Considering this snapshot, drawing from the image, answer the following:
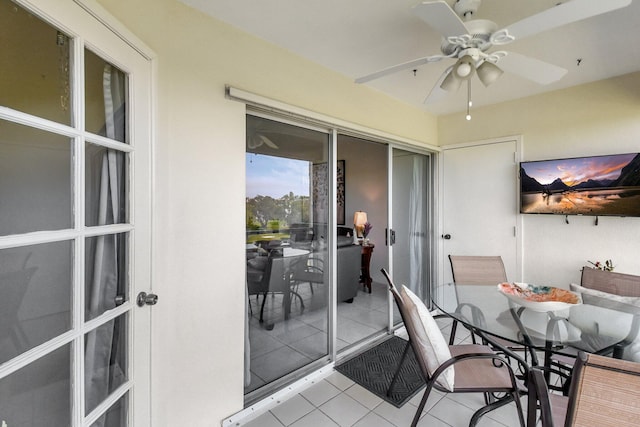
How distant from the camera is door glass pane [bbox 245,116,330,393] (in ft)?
6.48

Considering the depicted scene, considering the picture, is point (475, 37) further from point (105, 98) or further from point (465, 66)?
point (105, 98)

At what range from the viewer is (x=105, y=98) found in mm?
1155

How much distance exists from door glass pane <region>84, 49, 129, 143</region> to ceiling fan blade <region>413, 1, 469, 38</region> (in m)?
1.29

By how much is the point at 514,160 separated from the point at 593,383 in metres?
2.78

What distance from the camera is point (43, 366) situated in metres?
0.88

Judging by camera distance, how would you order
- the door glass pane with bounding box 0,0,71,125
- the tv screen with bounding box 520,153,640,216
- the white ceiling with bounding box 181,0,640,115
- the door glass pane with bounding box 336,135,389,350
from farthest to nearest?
1. the door glass pane with bounding box 336,135,389,350
2. the tv screen with bounding box 520,153,640,216
3. the white ceiling with bounding box 181,0,640,115
4. the door glass pane with bounding box 0,0,71,125

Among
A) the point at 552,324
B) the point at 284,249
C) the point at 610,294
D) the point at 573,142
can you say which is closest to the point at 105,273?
the point at 284,249

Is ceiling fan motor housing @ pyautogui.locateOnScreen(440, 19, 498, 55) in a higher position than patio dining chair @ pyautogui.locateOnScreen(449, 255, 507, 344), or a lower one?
higher

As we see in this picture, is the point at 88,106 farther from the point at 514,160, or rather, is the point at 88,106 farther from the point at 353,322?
the point at 514,160

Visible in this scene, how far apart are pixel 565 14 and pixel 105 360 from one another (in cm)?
236

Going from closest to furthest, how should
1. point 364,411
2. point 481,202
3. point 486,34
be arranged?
point 486,34
point 364,411
point 481,202

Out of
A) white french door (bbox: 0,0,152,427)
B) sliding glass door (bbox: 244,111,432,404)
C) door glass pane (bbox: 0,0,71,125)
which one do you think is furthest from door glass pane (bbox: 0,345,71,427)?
sliding glass door (bbox: 244,111,432,404)

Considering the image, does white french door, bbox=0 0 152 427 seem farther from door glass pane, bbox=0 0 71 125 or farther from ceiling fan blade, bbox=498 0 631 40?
ceiling fan blade, bbox=498 0 631 40

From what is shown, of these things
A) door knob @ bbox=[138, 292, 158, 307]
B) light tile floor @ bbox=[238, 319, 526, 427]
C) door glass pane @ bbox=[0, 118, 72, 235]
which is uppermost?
door glass pane @ bbox=[0, 118, 72, 235]
